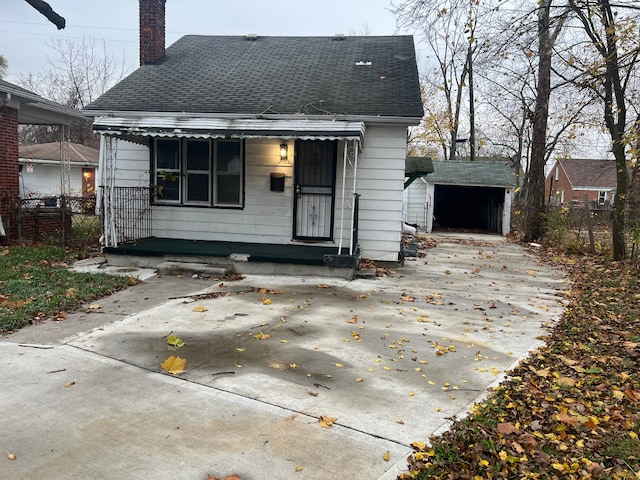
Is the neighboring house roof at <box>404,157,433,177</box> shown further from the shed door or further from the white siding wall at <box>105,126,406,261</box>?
the shed door

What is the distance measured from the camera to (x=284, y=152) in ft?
32.4

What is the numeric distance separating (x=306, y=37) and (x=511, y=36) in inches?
296

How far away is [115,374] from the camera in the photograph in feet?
13.0

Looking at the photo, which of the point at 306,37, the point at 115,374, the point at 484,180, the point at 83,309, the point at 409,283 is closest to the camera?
the point at 115,374

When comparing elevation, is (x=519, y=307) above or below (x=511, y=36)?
below

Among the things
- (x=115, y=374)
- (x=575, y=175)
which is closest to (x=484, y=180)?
(x=115, y=374)

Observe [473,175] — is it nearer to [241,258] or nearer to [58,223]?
[241,258]

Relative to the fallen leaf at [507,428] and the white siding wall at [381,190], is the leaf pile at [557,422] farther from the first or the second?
the white siding wall at [381,190]

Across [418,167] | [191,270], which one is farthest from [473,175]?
[191,270]

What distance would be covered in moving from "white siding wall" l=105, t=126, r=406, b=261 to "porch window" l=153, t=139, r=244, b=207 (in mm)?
211

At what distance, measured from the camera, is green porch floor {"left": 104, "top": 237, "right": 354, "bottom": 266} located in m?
8.52

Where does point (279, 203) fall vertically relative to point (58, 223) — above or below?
above

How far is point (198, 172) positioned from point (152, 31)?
463 centimetres

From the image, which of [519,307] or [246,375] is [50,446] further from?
[519,307]
